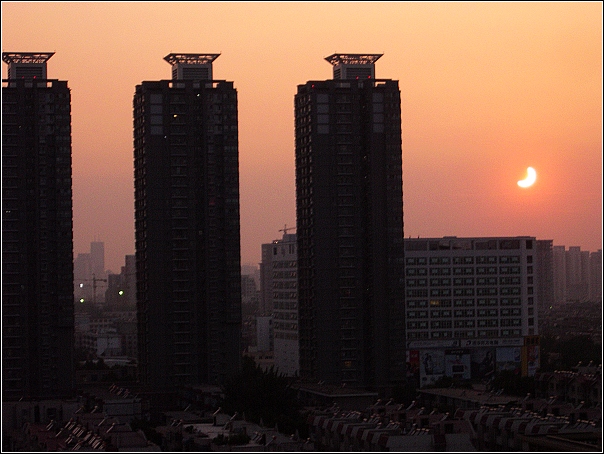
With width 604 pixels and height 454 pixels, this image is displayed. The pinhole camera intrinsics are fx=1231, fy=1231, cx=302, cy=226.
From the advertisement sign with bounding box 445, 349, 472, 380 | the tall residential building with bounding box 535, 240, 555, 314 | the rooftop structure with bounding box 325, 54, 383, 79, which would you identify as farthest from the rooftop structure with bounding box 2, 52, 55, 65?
the tall residential building with bounding box 535, 240, 555, 314

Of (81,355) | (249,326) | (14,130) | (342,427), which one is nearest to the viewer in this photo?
(342,427)

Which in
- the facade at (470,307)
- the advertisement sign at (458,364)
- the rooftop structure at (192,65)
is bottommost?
the advertisement sign at (458,364)

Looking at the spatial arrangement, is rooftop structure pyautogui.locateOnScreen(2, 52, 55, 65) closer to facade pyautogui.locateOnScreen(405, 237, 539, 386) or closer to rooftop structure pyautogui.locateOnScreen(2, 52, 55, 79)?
rooftop structure pyautogui.locateOnScreen(2, 52, 55, 79)

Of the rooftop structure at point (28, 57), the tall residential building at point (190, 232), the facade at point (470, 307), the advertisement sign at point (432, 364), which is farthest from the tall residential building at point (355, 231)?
the facade at point (470, 307)

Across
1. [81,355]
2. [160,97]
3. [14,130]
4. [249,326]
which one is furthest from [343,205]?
[249,326]

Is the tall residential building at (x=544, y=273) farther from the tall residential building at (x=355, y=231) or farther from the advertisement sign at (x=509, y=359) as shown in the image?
the tall residential building at (x=355, y=231)

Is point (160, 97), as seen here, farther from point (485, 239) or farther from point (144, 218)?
point (485, 239)
